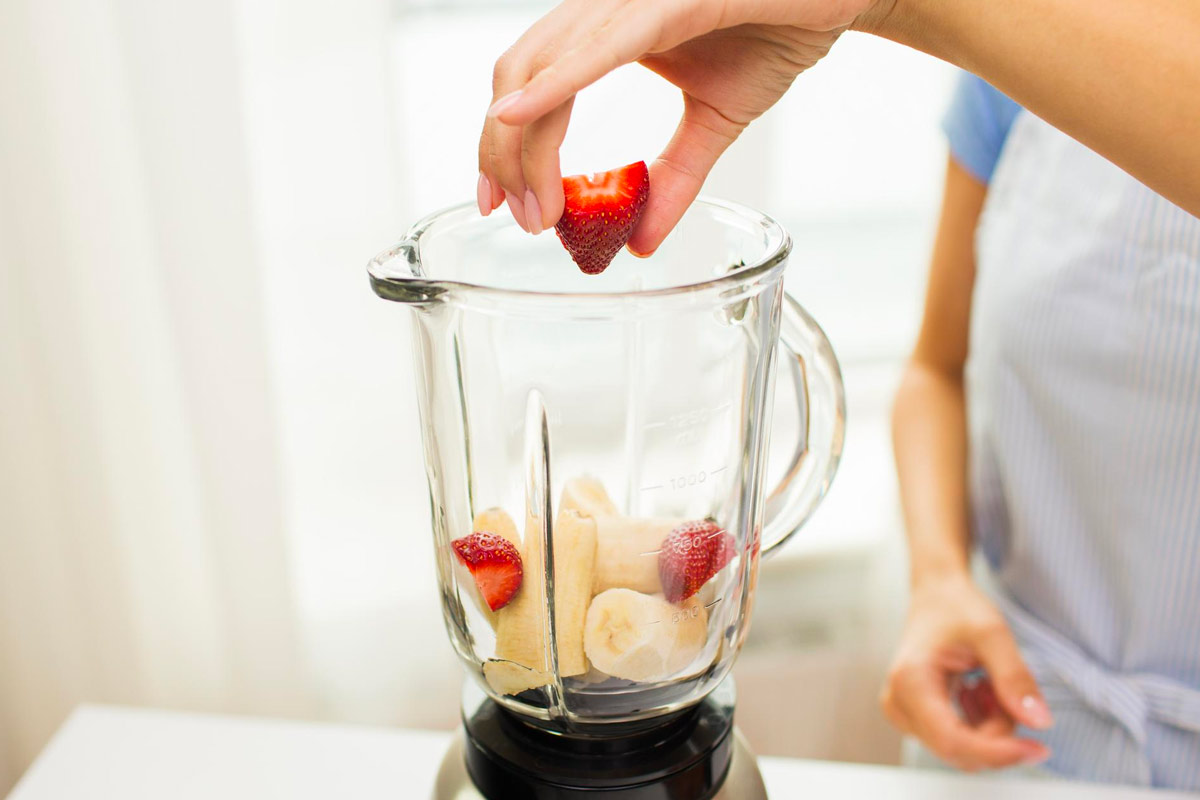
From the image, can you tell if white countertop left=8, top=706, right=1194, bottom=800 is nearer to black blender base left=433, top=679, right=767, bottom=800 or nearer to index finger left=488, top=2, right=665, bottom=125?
black blender base left=433, top=679, right=767, bottom=800

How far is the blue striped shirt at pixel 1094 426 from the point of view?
2.61 ft

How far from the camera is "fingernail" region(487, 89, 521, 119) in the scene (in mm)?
422

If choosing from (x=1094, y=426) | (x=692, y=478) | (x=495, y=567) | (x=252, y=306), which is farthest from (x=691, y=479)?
(x=252, y=306)

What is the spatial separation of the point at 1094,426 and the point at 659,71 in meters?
0.51

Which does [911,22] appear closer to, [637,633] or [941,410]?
[637,633]

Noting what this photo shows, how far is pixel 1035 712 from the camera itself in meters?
0.80

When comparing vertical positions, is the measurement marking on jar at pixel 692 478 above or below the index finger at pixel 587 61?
below

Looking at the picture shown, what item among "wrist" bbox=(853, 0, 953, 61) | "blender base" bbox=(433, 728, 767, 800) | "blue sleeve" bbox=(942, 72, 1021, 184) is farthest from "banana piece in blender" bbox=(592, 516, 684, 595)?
"blue sleeve" bbox=(942, 72, 1021, 184)

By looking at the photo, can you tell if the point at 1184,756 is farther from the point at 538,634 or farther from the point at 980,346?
the point at 538,634

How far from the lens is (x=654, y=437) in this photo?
1.70ft

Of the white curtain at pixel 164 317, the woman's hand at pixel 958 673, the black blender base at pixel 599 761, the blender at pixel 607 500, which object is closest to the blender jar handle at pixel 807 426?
the blender at pixel 607 500

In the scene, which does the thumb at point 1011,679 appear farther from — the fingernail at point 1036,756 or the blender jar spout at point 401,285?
the blender jar spout at point 401,285

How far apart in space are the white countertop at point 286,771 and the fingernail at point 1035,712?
10 cm

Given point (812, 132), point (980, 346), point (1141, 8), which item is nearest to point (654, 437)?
point (1141, 8)
